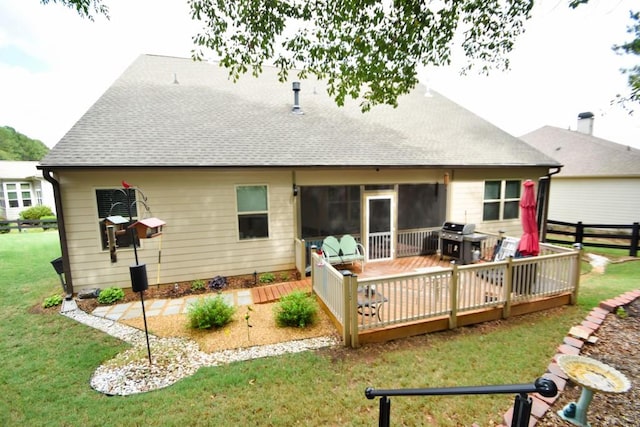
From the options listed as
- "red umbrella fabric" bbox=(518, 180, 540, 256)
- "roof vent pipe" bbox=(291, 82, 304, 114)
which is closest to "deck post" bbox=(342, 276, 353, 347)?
"red umbrella fabric" bbox=(518, 180, 540, 256)

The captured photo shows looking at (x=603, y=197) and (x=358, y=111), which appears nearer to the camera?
(x=358, y=111)

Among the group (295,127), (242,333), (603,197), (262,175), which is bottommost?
(242,333)

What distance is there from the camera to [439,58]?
5.12m

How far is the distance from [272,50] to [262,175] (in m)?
3.28

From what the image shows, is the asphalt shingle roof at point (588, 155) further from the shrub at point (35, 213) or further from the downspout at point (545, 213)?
the shrub at point (35, 213)

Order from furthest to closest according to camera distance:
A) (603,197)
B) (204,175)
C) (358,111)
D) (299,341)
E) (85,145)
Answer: (603,197) → (358,111) → (204,175) → (85,145) → (299,341)

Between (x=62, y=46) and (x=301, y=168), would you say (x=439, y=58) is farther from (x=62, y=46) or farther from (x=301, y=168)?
(x=62, y=46)

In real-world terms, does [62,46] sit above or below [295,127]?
above

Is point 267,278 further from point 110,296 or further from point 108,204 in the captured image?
point 108,204

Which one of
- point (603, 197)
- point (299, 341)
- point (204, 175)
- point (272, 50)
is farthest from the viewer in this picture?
point (603, 197)

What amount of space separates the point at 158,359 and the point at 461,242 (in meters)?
7.67

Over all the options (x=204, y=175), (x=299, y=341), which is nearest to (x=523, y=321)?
(x=299, y=341)

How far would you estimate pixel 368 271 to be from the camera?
25.5 feet

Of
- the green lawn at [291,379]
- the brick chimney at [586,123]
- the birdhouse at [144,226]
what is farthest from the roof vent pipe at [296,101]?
the brick chimney at [586,123]
